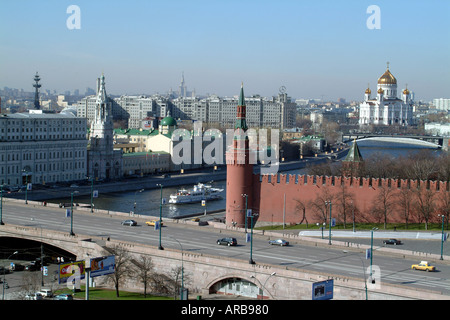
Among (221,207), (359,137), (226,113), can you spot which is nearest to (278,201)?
(221,207)

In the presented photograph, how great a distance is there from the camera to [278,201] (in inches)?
1088

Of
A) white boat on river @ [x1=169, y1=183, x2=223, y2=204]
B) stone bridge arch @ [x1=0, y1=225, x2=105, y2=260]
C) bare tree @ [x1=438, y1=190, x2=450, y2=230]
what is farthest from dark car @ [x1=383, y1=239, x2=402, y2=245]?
white boat on river @ [x1=169, y1=183, x2=223, y2=204]

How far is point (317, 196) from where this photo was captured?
27.1m

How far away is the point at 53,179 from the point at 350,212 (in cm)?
2148

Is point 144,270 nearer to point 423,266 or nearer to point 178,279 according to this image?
point 178,279

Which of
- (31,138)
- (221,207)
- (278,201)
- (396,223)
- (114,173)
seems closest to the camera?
(396,223)

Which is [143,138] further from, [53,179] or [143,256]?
[143,256]

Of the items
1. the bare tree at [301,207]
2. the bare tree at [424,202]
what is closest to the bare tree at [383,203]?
the bare tree at [424,202]

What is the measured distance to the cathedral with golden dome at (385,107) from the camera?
111m

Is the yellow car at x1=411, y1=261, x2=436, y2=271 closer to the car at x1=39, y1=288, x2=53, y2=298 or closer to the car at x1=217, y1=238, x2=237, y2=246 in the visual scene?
the car at x1=217, y1=238, x2=237, y2=246

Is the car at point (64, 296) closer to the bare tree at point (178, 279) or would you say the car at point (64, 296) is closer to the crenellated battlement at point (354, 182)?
the bare tree at point (178, 279)

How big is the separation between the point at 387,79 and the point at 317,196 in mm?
86842

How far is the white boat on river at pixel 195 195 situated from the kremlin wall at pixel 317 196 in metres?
11.2
